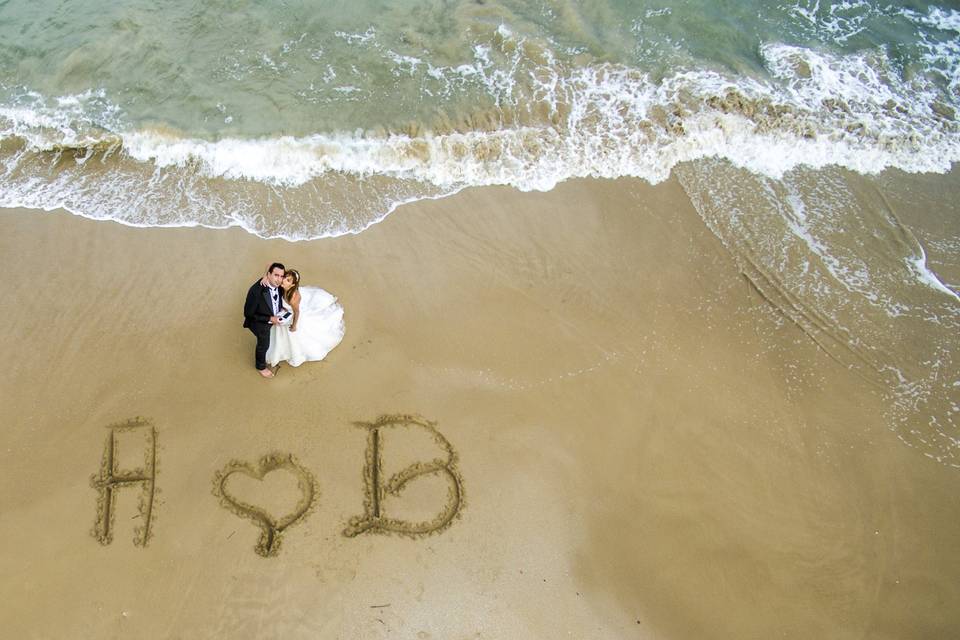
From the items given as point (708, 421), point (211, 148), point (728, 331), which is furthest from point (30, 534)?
point (728, 331)

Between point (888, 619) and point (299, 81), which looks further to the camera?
point (299, 81)

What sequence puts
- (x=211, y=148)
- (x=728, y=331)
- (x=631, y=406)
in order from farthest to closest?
(x=211, y=148) → (x=728, y=331) → (x=631, y=406)

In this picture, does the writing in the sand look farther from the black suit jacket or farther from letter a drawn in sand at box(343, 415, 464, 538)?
the black suit jacket

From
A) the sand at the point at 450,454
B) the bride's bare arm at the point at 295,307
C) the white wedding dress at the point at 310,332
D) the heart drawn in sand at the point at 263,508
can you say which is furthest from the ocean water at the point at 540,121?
the heart drawn in sand at the point at 263,508

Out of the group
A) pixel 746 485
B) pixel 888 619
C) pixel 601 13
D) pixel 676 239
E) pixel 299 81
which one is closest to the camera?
pixel 888 619

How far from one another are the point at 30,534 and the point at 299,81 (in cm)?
565

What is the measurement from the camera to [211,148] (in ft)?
22.8

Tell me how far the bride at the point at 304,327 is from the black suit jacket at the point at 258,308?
119 millimetres

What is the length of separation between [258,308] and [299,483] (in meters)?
1.38

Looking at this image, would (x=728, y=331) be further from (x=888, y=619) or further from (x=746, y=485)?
(x=888, y=619)

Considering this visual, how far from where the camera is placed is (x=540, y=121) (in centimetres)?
725

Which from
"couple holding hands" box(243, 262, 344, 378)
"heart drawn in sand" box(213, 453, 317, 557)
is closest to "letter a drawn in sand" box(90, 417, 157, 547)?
"heart drawn in sand" box(213, 453, 317, 557)

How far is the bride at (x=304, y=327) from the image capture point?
4.83 m

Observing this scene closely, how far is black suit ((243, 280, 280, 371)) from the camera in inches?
181
